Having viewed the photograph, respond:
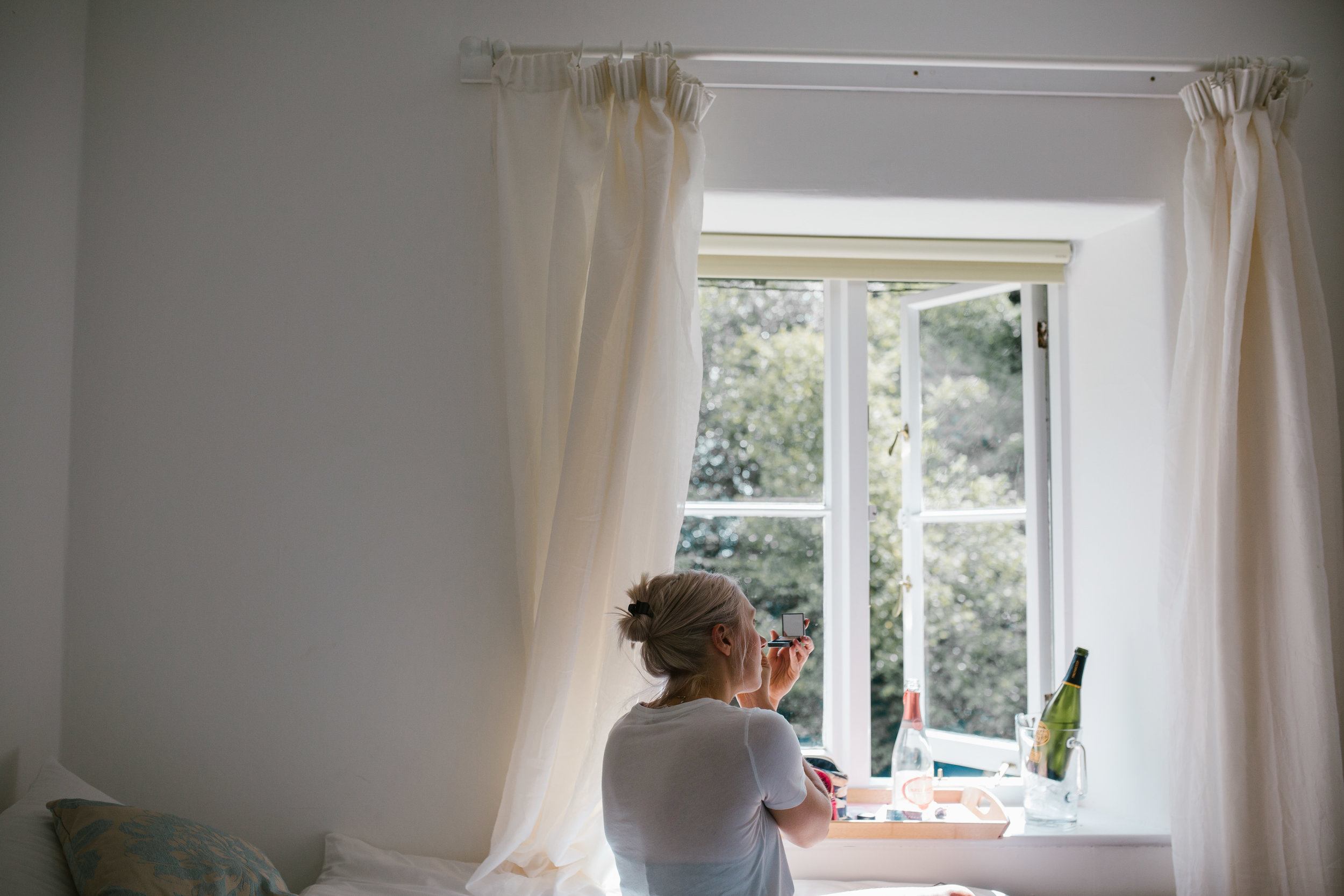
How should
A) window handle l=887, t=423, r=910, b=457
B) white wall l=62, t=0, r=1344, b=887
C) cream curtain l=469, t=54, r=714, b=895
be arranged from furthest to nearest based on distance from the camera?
window handle l=887, t=423, r=910, b=457
white wall l=62, t=0, r=1344, b=887
cream curtain l=469, t=54, r=714, b=895

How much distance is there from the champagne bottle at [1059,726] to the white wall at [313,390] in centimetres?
115

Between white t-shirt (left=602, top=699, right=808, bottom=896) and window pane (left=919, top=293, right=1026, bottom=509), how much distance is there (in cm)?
117

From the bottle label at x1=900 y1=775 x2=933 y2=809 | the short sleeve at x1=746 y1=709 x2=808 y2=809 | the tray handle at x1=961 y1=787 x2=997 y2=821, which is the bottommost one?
the tray handle at x1=961 y1=787 x2=997 y2=821

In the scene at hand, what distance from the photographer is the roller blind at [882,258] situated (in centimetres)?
213

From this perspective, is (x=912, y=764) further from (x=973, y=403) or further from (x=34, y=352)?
(x=34, y=352)

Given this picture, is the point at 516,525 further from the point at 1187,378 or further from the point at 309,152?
the point at 1187,378

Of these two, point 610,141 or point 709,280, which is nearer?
point 610,141

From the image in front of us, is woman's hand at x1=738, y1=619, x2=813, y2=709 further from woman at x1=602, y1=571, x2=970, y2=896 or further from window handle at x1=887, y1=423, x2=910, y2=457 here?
window handle at x1=887, y1=423, x2=910, y2=457

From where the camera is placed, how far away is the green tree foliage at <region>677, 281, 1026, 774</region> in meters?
2.21

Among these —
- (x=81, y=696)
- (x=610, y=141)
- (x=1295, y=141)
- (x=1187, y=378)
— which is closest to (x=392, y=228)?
(x=610, y=141)

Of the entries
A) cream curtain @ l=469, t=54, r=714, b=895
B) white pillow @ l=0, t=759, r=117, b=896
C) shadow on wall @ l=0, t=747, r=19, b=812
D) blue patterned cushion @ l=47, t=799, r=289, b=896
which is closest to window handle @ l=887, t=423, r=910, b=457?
cream curtain @ l=469, t=54, r=714, b=895

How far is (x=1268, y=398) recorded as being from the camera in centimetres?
183

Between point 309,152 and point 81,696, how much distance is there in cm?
124

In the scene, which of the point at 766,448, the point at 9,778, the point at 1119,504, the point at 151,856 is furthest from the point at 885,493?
the point at 9,778
